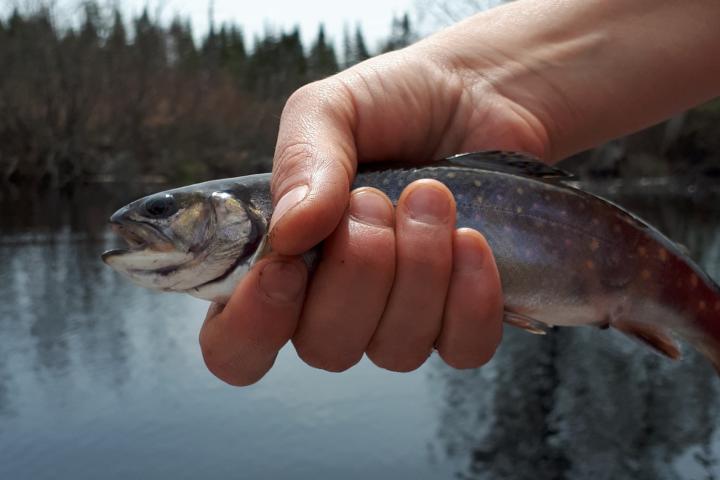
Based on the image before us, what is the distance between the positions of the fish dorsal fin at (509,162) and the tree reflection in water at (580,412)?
5001 mm

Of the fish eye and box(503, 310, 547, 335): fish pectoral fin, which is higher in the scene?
the fish eye

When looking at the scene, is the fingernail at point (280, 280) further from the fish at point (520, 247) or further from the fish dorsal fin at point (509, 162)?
the fish dorsal fin at point (509, 162)

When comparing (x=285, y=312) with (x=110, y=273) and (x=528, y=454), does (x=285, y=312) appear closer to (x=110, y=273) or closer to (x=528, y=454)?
(x=528, y=454)

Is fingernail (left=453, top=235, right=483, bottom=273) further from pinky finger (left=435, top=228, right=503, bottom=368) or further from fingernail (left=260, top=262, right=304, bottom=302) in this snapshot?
fingernail (left=260, top=262, right=304, bottom=302)

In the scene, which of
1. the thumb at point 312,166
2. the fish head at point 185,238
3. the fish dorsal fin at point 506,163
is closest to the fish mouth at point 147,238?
the fish head at point 185,238

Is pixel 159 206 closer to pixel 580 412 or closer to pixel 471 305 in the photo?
pixel 471 305

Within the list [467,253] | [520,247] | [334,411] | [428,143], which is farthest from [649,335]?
[334,411]

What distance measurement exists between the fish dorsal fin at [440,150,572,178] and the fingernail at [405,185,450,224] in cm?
37

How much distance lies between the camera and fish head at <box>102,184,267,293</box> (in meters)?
2.32

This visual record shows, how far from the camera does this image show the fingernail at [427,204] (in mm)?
2305

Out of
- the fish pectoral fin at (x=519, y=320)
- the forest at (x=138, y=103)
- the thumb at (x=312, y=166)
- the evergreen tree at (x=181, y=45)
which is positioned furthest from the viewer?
the evergreen tree at (x=181, y=45)

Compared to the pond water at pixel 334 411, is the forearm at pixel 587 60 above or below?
above

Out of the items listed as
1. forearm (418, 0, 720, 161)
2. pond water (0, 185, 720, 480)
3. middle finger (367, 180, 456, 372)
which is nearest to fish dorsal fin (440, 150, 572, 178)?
middle finger (367, 180, 456, 372)

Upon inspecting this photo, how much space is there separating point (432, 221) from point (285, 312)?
0.71 meters
